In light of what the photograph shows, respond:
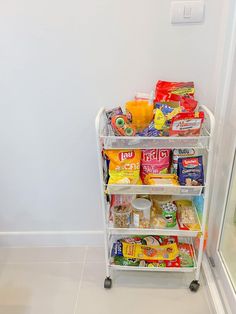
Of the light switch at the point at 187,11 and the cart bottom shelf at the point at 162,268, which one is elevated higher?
the light switch at the point at 187,11

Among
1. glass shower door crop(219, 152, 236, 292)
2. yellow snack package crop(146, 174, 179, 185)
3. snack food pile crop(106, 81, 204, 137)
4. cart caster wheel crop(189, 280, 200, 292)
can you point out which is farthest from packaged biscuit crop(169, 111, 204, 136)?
cart caster wheel crop(189, 280, 200, 292)

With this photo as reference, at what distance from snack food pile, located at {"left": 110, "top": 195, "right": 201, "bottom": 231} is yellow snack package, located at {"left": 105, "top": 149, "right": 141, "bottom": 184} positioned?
7.7 inches

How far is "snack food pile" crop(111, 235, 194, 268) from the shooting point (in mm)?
1407

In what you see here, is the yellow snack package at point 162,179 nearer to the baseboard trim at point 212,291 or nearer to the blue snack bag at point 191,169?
the blue snack bag at point 191,169

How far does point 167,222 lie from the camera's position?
1293 millimetres

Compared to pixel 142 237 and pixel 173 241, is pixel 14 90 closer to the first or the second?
pixel 142 237

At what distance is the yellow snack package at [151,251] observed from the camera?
1407 millimetres

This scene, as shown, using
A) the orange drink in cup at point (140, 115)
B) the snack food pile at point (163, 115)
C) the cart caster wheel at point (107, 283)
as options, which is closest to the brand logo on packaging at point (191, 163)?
the snack food pile at point (163, 115)

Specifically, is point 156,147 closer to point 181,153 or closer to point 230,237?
point 181,153

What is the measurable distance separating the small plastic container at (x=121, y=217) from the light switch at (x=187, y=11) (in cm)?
90

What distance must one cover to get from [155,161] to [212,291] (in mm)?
756

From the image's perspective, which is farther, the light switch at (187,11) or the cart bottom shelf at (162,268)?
the cart bottom shelf at (162,268)

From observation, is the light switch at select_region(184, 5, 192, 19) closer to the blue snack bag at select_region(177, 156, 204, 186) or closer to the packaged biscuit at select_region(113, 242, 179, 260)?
the blue snack bag at select_region(177, 156, 204, 186)

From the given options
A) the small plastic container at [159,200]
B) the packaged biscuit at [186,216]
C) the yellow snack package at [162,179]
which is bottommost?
the packaged biscuit at [186,216]
